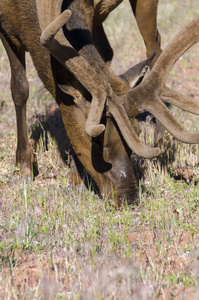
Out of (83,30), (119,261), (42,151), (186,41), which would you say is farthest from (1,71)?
(119,261)

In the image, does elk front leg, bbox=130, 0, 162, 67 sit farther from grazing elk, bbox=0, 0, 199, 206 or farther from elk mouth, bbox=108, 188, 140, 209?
elk mouth, bbox=108, 188, 140, 209

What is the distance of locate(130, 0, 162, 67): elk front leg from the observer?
6086 millimetres

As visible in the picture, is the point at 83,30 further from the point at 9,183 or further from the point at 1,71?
the point at 1,71

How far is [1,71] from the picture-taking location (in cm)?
886

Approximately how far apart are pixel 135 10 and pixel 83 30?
2.04m

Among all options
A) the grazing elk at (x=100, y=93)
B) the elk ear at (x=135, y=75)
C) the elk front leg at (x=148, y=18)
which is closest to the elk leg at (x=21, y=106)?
the grazing elk at (x=100, y=93)

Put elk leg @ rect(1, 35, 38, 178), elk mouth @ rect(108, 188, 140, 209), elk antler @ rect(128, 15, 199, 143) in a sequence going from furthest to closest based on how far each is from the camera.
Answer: elk leg @ rect(1, 35, 38, 178) → elk mouth @ rect(108, 188, 140, 209) → elk antler @ rect(128, 15, 199, 143)

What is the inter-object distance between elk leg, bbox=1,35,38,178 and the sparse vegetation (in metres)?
0.15

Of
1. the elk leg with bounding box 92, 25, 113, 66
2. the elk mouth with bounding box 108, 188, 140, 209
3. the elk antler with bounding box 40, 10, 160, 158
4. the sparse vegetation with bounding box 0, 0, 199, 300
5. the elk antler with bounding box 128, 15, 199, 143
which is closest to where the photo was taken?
the sparse vegetation with bounding box 0, 0, 199, 300

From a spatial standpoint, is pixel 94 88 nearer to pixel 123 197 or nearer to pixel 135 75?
pixel 135 75

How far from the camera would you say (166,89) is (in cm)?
411

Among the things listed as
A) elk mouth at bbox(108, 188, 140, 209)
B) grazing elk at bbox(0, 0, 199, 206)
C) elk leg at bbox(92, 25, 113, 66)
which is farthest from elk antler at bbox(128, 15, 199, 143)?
elk leg at bbox(92, 25, 113, 66)

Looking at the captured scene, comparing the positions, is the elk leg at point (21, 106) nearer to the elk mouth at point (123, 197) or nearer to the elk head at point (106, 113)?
the elk head at point (106, 113)

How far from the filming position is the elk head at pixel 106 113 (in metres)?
3.87
